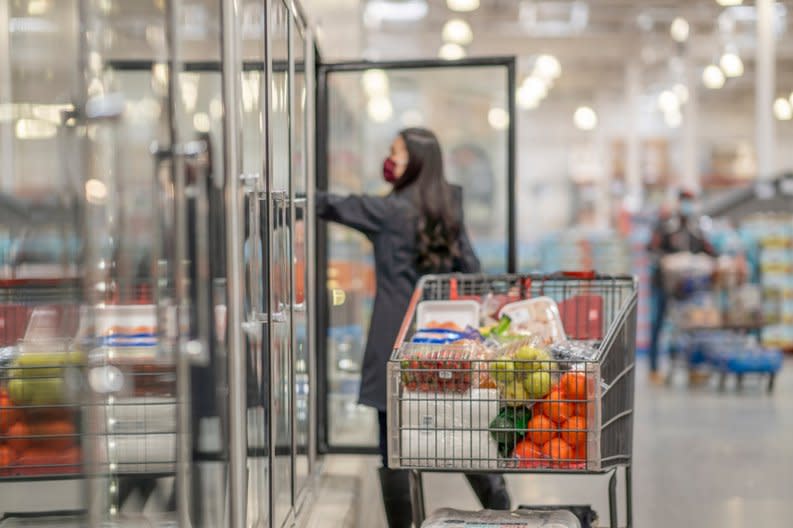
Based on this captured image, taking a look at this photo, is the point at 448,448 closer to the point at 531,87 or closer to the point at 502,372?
the point at 502,372

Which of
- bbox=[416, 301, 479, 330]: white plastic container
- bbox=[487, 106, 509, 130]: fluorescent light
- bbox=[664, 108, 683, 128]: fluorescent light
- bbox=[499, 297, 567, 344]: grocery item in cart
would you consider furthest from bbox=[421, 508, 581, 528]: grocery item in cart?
bbox=[664, 108, 683, 128]: fluorescent light

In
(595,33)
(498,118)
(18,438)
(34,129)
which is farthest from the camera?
(595,33)

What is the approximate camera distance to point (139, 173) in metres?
2.64

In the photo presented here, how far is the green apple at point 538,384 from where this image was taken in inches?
128

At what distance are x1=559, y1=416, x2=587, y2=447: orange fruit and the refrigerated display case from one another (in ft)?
2.64

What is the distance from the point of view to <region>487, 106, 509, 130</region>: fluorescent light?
563cm

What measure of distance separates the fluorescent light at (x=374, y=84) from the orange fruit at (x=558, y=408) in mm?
3736

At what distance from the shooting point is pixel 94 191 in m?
1.74

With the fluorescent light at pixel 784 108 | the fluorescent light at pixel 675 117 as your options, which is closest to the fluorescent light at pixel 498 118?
the fluorescent light at pixel 784 108

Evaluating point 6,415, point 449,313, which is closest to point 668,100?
point 449,313

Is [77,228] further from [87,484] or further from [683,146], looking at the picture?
[683,146]

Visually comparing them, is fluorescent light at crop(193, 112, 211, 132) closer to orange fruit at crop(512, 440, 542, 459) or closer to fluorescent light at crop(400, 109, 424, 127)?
orange fruit at crop(512, 440, 542, 459)

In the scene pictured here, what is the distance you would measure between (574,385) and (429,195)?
1.45 metres

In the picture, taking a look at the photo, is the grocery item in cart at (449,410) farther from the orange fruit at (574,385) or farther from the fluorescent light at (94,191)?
the fluorescent light at (94,191)
